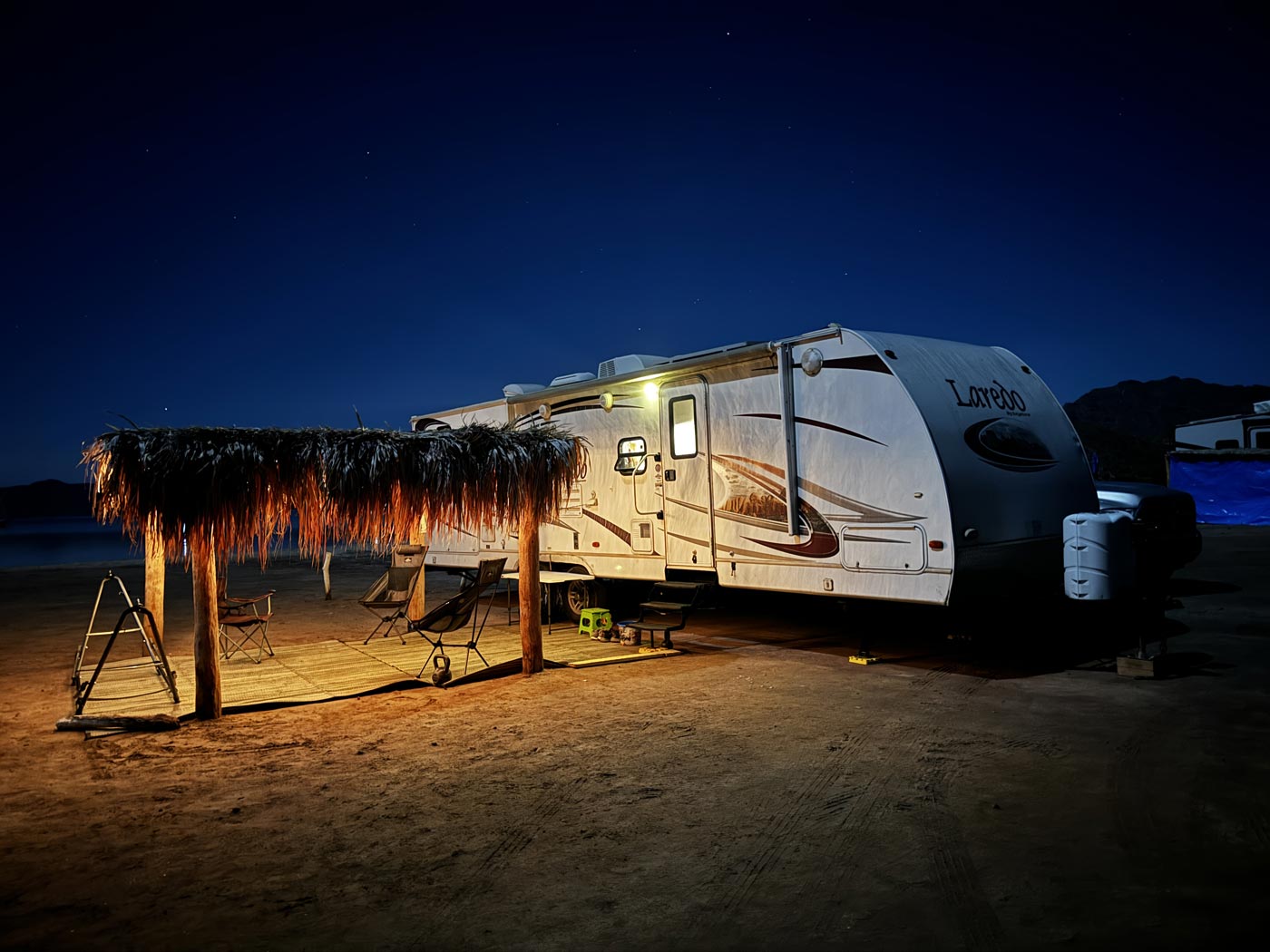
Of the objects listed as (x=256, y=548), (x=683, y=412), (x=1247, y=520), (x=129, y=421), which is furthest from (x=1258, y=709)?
(x=1247, y=520)

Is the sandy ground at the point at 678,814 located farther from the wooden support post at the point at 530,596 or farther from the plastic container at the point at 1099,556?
the plastic container at the point at 1099,556

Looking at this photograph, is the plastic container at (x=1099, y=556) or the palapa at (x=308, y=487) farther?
the plastic container at (x=1099, y=556)

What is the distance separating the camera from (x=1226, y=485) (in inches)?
982

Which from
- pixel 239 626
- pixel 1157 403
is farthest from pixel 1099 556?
pixel 1157 403

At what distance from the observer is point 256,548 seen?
7.43 meters

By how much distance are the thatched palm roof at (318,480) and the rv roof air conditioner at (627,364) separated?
244 cm

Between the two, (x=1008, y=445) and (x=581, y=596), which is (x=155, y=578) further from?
(x=1008, y=445)

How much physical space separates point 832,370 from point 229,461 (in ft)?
17.7

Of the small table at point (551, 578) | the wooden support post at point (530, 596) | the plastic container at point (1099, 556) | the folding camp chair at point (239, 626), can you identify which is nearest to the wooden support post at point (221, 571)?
the folding camp chair at point (239, 626)

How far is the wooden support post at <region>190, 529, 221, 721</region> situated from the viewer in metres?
6.91

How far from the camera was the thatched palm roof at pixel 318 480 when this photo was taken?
21.6 ft

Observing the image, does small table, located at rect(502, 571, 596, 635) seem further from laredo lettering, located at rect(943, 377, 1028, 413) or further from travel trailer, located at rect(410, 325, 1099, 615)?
laredo lettering, located at rect(943, 377, 1028, 413)

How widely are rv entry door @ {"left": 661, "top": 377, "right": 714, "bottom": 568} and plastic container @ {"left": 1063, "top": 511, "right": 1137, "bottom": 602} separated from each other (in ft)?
11.7

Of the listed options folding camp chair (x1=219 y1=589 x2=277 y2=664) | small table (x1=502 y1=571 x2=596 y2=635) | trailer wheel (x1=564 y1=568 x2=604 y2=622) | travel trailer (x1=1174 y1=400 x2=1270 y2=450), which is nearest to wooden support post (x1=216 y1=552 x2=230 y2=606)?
folding camp chair (x1=219 y1=589 x2=277 y2=664)
